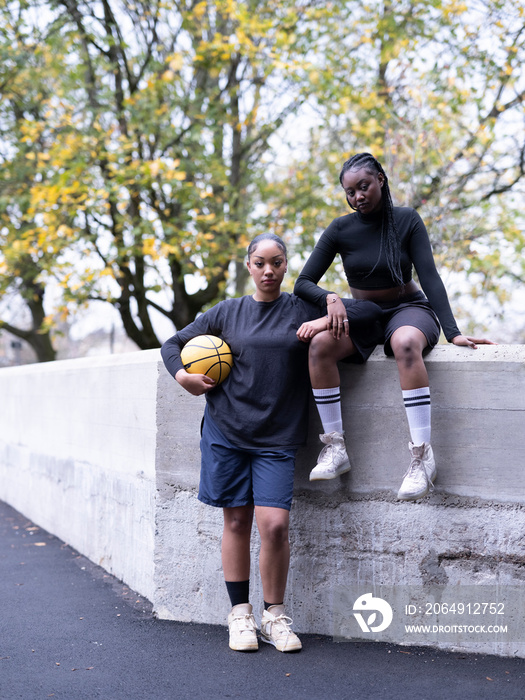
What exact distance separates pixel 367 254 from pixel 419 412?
91 cm

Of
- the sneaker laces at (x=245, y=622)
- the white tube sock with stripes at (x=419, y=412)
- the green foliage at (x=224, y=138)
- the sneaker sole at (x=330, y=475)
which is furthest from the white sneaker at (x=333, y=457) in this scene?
the green foliage at (x=224, y=138)

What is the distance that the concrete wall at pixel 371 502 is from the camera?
3572 mm

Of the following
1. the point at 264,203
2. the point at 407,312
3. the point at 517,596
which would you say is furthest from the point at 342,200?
the point at 517,596

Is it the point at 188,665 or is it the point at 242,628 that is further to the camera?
the point at 242,628

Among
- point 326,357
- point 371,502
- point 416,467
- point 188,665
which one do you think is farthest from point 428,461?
point 188,665

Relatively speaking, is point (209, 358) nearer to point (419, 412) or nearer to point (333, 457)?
point (333, 457)

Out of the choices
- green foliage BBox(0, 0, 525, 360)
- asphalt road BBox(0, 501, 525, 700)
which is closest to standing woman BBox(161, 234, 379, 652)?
asphalt road BBox(0, 501, 525, 700)

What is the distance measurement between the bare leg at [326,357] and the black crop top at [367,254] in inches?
10.2

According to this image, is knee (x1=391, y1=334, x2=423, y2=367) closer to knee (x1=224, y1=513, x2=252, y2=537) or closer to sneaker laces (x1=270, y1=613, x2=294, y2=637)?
knee (x1=224, y1=513, x2=252, y2=537)

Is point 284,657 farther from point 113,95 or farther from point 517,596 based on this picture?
point 113,95

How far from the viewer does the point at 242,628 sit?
3627mm

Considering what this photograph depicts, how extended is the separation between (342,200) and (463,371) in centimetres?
745

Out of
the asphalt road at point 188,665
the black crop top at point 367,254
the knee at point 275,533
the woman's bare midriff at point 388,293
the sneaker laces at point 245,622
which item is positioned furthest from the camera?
the woman's bare midriff at point 388,293

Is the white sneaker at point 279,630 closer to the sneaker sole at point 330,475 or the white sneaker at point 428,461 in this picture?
the sneaker sole at point 330,475
